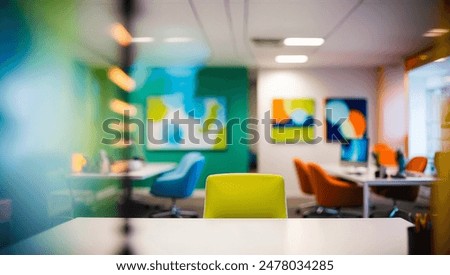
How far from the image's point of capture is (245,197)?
7.66 feet

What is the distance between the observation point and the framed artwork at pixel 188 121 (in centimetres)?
855

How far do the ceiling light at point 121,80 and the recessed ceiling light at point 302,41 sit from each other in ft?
11.1

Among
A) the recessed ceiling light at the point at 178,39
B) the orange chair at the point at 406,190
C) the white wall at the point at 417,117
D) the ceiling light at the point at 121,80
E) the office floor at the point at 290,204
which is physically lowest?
the office floor at the point at 290,204

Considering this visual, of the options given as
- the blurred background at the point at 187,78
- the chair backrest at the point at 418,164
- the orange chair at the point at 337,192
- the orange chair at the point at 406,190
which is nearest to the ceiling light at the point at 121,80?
the blurred background at the point at 187,78

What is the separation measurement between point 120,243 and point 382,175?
4083 millimetres

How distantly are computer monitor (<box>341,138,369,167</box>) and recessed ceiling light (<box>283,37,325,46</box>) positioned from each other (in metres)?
1.58

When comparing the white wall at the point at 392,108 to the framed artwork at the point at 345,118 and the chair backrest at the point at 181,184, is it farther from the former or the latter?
the chair backrest at the point at 181,184

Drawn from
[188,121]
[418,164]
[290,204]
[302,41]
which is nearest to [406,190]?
[418,164]

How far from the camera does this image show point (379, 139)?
8.62 m

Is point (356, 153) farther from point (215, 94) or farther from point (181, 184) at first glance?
point (215, 94)

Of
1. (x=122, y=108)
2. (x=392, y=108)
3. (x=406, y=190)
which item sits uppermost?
(x=122, y=108)

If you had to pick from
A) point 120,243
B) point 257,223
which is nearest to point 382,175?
point 257,223

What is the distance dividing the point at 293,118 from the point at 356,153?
123 inches

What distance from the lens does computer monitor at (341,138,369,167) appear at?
5316 mm
